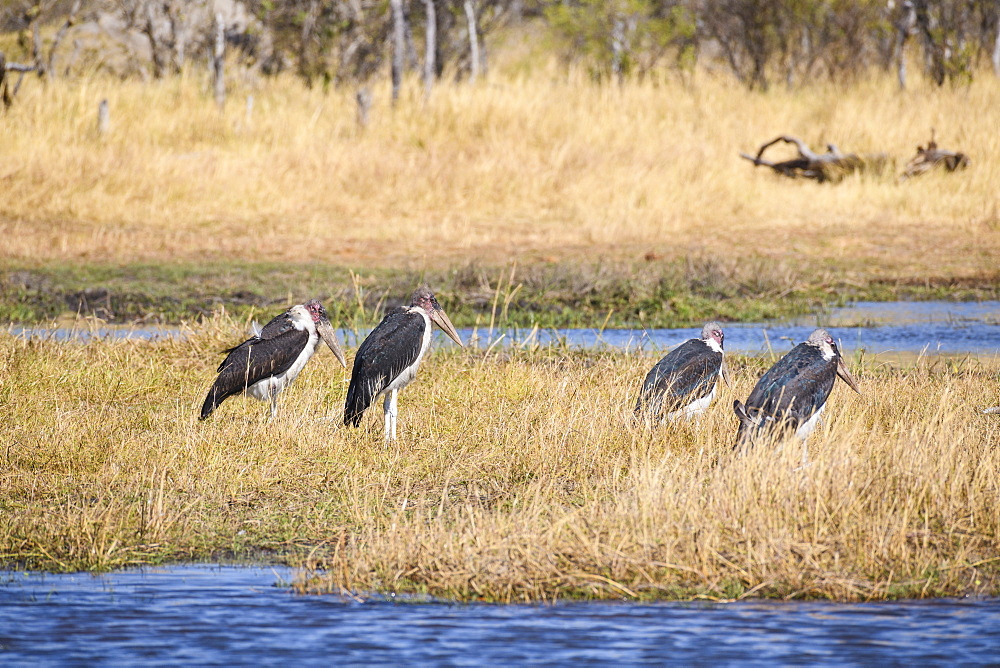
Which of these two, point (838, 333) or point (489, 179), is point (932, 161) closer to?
point (489, 179)

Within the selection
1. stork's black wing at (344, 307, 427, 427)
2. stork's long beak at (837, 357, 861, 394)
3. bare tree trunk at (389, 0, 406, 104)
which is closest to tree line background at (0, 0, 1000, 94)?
bare tree trunk at (389, 0, 406, 104)

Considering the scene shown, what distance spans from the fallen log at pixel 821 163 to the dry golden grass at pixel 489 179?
0.82 ft

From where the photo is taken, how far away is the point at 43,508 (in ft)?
17.4

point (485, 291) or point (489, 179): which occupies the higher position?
point (489, 179)

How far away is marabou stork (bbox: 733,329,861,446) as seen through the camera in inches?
219

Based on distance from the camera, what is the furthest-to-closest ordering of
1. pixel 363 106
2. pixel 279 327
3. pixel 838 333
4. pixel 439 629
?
pixel 363 106 → pixel 838 333 → pixel 279 327 → pixel 439 629

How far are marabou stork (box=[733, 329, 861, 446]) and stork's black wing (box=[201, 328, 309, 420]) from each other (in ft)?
7.45

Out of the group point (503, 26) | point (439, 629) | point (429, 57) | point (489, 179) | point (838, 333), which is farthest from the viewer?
point (503, 26)

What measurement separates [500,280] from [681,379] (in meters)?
3.61

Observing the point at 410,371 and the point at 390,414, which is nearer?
the point at 390,414

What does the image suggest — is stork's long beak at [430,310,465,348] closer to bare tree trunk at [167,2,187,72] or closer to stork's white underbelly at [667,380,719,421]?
stork's white underbelly at [667,380,719,421]

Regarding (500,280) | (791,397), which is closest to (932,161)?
(500,280)

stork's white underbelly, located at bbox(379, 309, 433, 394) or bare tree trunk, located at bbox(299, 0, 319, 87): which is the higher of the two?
bare tree trunk, located at bbox(299, 0, 319, 87)

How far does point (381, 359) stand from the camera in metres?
6.63
